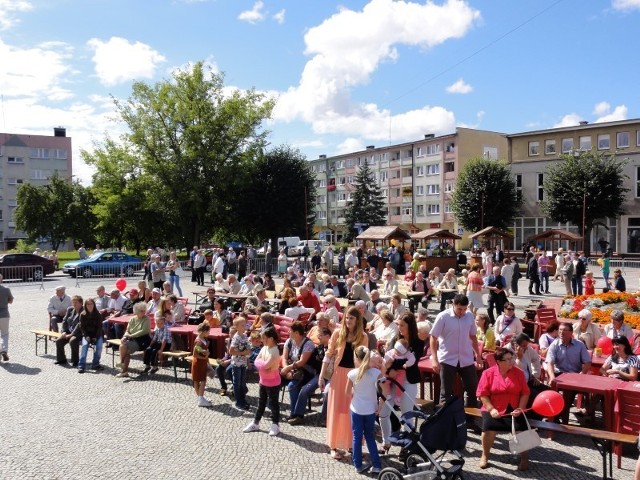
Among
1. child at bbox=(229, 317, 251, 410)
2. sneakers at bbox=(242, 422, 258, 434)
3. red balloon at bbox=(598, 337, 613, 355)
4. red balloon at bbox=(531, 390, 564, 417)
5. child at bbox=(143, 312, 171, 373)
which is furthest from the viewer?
child at bbox=(143, 312, 171, 373)

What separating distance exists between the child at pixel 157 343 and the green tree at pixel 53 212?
56321 millimetres

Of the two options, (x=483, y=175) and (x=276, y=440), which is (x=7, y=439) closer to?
(x=276, y=440)

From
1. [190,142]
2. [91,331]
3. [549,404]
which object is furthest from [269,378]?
[190,142]

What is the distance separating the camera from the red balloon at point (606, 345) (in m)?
9.36

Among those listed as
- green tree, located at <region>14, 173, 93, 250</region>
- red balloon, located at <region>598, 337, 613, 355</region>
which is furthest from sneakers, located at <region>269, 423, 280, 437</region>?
green tree, located at <region>14, 173, 93, 250</region>

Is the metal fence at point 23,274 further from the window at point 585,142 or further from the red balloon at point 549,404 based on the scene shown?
the window at point 585,142

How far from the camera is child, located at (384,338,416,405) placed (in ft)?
24.3

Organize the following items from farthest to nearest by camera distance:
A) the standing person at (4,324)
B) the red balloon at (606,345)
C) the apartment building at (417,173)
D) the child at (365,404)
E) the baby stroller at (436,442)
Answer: the apartment building at (417,173)
the standing person at (4,324)
the red balloon at (606,345)
the child at (365,404)
the baby stroller at (436,442)

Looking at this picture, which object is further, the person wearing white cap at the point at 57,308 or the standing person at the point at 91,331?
the person wearing white cap at the point at 57,308

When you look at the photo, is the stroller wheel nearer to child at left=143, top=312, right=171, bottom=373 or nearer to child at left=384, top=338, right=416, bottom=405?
child at left=384, top=338, right=416, bottom=405

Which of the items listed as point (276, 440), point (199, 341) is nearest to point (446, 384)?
point (276, 440)

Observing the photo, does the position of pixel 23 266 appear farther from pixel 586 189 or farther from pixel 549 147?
pixel 549 147

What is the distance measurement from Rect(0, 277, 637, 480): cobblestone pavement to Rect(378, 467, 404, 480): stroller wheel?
588 millimetres

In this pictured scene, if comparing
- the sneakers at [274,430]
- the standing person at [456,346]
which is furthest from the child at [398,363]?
the sneakers at [274,430]
